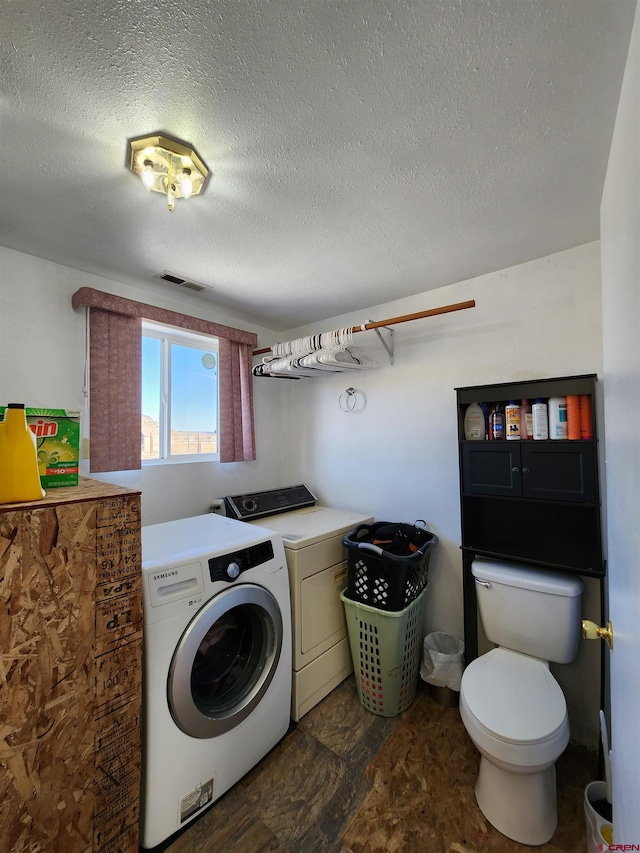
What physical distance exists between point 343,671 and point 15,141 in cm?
271

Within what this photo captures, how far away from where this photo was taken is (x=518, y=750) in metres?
1.13

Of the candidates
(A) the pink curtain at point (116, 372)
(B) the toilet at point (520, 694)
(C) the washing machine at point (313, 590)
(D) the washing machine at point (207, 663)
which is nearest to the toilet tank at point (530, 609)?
(B) the toilet at point (520, 694)

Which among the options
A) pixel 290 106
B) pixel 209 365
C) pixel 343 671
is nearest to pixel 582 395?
pixel 290 106

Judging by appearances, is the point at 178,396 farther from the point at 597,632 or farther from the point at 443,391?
the point at 597,632

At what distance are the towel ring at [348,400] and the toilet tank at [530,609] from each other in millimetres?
1284

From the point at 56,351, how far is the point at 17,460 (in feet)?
3.61

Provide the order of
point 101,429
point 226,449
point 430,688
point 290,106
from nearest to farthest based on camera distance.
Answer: point 290,106
point 101,429
point 430,688
point 226,449

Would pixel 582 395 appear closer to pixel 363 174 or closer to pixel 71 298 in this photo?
pixel 363 174

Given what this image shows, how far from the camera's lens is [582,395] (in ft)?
5.01

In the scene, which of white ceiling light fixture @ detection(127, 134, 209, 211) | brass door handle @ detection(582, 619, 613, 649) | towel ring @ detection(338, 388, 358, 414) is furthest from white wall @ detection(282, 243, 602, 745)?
white ceiling light fixture @ detection(127, 134, 209, 211)

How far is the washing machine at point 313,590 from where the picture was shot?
5.56ft

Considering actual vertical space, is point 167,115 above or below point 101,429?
above

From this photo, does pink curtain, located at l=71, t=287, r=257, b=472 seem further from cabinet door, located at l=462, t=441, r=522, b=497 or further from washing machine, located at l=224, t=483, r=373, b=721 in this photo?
cabinet door, located at l=462, t=441, r=522, b=497

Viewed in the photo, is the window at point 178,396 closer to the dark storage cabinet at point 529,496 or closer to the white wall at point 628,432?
the dark storage cabinet at point 529,496
